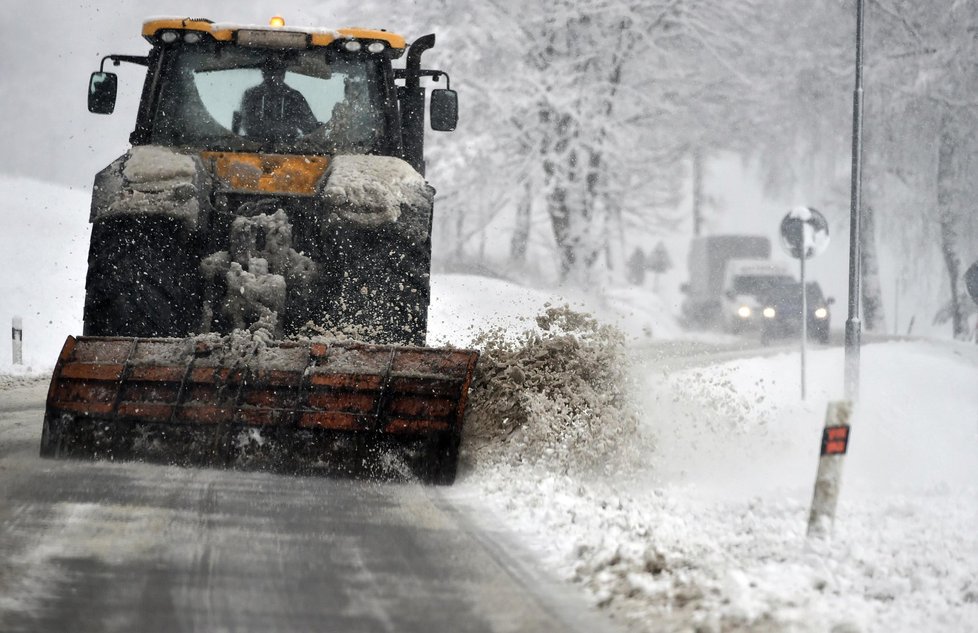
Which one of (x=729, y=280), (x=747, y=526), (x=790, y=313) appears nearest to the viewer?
(x=747, y=526)

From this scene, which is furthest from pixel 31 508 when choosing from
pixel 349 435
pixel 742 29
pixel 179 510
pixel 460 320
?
pixel 742 29

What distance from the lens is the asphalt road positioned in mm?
4281

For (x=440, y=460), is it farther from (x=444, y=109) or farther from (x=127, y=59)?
(x=127, y=59)

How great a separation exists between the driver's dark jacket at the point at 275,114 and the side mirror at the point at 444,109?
0.84 metres

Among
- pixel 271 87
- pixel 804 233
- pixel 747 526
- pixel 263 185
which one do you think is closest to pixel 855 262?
pixel 804 233

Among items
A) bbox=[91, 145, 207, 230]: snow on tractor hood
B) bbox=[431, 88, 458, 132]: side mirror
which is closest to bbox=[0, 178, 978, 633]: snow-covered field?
bbox=[431, 88, 458, 132]: side mirror

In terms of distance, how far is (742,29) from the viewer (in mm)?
28312

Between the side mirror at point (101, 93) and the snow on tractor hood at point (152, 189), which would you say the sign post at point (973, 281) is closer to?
the side mirror at point (101, 93)

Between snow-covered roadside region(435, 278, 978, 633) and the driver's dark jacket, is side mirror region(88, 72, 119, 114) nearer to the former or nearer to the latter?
the driver's dark jacket

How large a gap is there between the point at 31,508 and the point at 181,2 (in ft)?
162

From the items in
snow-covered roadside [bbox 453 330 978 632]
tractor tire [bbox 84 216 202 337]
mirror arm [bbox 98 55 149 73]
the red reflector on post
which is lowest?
snow-covered roadside [bbox 453 330 978 632]

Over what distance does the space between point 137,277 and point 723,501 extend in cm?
352

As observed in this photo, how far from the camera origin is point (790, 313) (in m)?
29.9

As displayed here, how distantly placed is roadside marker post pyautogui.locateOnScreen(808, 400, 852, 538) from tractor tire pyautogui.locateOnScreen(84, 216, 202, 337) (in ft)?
13.1
